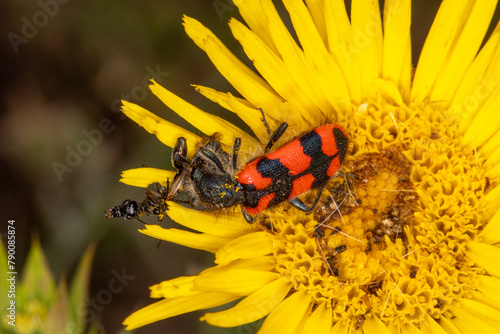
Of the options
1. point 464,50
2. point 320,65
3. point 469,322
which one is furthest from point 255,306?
point 464,50

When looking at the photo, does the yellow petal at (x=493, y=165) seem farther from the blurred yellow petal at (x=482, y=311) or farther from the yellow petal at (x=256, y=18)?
the yellow petal at (x=256, y=18)

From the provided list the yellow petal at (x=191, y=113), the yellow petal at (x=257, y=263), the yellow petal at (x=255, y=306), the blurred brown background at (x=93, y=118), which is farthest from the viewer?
the blurred brown background at (x=93, y=118)

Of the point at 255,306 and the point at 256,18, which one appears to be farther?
the point at 256,18

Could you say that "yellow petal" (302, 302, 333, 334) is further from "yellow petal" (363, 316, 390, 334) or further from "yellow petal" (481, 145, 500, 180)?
"yellow petal" (481, 145, 500, 180)

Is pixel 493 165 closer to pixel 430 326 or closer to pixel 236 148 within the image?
pixel 430 326

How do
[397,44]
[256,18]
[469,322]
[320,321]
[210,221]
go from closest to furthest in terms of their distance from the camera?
[469,322] < [320,321] < [397,44] < [210,221] < [256,18]

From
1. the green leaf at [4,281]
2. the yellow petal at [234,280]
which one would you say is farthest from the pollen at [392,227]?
the green leaf at [4,281]

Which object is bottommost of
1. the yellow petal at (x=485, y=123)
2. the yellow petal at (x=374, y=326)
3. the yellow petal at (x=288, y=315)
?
the yellow petal at (x=374, y=326)
